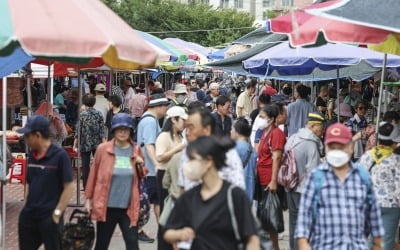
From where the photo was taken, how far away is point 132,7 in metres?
54.7

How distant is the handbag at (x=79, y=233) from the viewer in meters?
6.85

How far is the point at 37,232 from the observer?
6.32m

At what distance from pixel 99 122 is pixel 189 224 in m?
7.49

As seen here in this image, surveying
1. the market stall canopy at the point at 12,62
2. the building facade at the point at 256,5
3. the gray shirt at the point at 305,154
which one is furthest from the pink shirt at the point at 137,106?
the building facade at the point at 256,5

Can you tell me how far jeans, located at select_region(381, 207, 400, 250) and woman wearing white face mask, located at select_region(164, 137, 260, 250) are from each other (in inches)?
120

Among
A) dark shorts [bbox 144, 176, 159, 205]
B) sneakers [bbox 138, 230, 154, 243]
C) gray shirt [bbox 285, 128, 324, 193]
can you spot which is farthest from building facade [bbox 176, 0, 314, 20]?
gray shirt [bbox 285, 128, 324, 193]

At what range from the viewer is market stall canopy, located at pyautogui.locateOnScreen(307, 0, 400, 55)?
602cm

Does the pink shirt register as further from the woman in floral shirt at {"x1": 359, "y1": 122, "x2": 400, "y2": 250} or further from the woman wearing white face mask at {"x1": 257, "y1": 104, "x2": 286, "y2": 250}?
the woman in floral shirt at {"x1": 359, "y1": 122, "x2": 400, "y2": 250}

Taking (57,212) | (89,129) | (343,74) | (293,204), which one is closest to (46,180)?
(57,212)

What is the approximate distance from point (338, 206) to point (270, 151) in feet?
10.5

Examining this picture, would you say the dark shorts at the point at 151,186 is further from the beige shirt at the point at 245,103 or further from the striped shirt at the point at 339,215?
the beige shirt at the point at 245,103

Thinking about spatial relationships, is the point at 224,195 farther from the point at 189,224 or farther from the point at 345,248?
the point at 345,248

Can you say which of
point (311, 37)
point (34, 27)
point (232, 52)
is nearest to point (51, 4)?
point (34, 27)

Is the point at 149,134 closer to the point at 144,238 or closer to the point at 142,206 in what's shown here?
the point at 142,206
